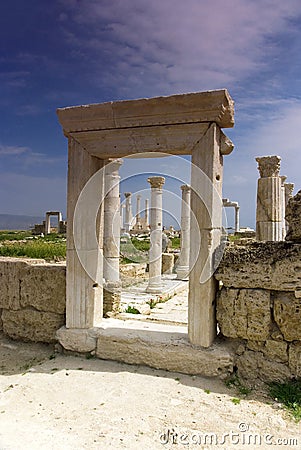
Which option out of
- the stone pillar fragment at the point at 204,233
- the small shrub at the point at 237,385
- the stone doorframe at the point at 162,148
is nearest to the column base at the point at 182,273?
the stone doorframe at the point at 162,148

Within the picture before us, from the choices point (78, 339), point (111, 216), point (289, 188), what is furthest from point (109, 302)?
point (289, 188)

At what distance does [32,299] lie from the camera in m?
5.16

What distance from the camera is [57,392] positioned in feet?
12.3

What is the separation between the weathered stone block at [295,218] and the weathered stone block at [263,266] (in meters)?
0.12

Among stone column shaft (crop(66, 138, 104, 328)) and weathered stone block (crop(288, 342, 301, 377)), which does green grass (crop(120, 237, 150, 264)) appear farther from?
weathered stone block (crop(288, 342, 301, 377))

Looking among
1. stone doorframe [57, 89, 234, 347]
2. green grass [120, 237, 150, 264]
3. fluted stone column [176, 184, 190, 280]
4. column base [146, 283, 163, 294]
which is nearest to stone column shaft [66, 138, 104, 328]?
stone doorframe [57, 89, 234, 347]

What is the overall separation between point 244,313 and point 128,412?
1.66 meters

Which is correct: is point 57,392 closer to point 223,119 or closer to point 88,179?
point 88,179

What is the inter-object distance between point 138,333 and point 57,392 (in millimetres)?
1208

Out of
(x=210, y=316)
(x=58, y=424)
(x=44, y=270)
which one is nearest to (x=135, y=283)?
(x=44, y=270)

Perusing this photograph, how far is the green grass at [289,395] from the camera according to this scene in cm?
342

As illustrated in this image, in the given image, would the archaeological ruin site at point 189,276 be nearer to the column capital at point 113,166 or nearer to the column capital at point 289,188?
the column capital at point 113,166

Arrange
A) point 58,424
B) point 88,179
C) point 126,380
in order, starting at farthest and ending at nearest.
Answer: point 88,179 → point 126,380 → point 58,424

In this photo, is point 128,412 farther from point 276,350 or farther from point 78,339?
point 276,350
